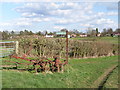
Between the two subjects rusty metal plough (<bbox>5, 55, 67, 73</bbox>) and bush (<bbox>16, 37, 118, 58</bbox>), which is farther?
bush (<bbox>16, 37, 118, 58</bbox>)

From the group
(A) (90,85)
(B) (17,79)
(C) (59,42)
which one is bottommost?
(A) (90,85)

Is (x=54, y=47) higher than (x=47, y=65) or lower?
higher

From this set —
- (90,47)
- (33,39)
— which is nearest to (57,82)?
(33,39)

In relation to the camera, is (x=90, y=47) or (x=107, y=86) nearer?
(x=107, y=86)

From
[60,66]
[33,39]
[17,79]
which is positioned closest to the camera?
[17,79]

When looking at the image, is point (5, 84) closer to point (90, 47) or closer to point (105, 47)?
point (90, 47)

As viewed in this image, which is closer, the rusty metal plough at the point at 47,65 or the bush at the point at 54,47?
the rusty metal plough at the point at 47,65

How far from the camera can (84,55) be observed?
22.5 metres

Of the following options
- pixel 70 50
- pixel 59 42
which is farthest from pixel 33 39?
pixel 70 50

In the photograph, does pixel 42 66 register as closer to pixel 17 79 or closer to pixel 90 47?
pixel 17 79

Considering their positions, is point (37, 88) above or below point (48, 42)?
below

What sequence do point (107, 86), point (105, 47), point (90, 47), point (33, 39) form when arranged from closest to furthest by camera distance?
point (107, 86)
point (33, 39)
point (90, 47)
point (105, 47)

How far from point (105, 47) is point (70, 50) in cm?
700

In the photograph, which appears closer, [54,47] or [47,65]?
[47,65]
